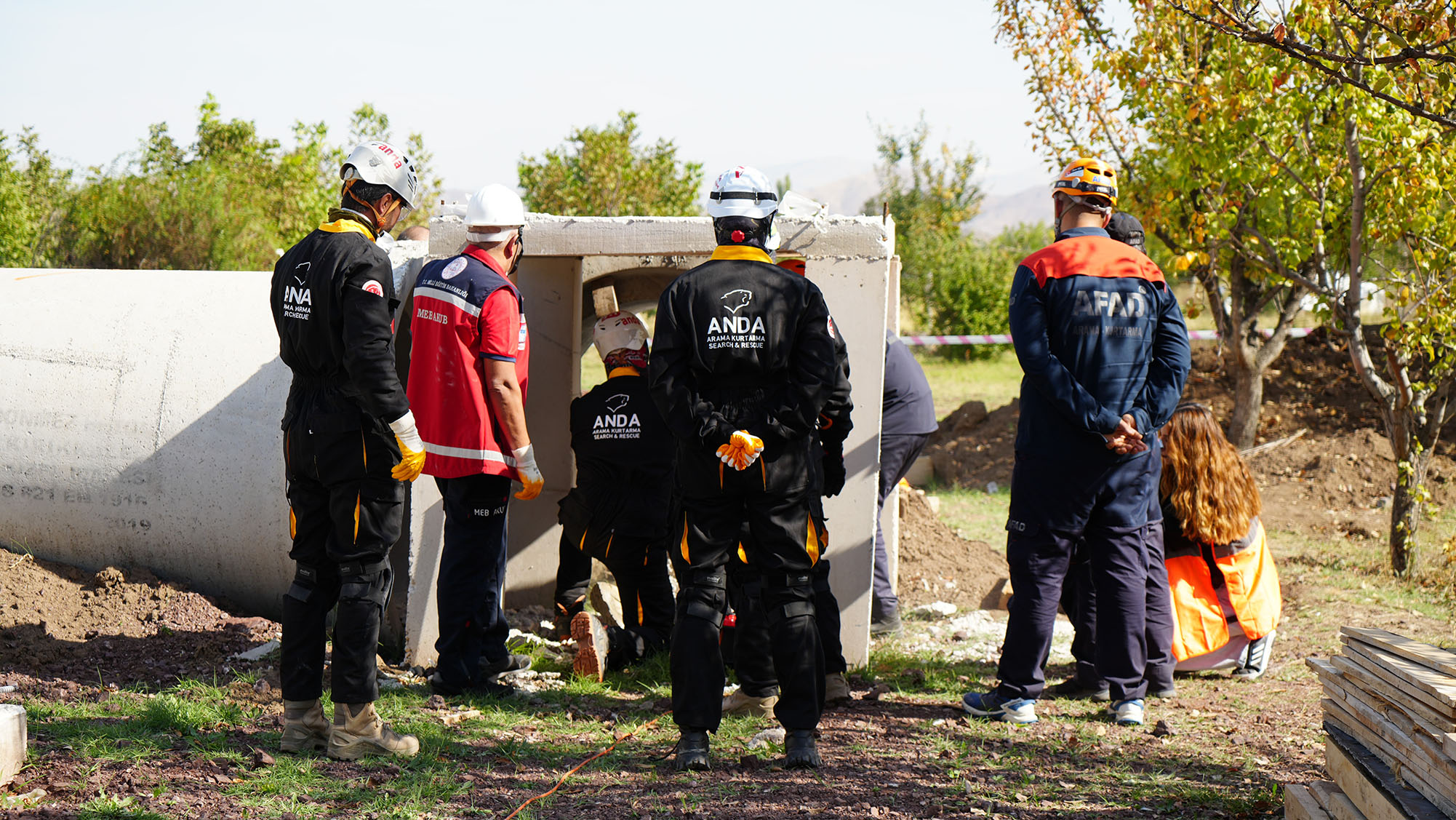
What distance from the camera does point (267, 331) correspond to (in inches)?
256

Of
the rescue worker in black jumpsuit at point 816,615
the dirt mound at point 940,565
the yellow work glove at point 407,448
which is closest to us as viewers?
the yellow work glove at point 407,448

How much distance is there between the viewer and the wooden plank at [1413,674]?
2775 millimetres

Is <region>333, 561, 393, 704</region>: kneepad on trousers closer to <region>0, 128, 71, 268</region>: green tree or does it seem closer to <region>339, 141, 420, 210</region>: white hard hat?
<region>339, 141, 420, 210</region>: white hard hat

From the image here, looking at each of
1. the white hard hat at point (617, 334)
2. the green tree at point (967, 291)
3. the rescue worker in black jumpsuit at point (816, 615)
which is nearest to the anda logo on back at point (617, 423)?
the white hard hat at point (617, 334)

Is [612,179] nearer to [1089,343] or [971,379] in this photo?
[971,379]

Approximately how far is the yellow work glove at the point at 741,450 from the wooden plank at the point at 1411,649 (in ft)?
6.27

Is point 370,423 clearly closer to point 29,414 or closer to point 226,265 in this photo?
point 29,414

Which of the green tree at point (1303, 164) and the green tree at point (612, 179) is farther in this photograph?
the green tree at point (612, 179)

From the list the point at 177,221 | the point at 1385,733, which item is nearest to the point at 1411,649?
the point at 1385,733

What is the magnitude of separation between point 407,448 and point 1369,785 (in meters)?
3.13

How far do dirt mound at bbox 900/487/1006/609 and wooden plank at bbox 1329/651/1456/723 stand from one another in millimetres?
3788

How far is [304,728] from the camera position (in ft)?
13.9

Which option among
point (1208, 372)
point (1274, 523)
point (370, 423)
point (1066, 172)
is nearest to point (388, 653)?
point (370, 423)

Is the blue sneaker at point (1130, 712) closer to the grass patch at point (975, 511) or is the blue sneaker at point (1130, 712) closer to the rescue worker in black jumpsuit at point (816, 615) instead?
the rescue worker in black jumpsuit at point (816, 615)
